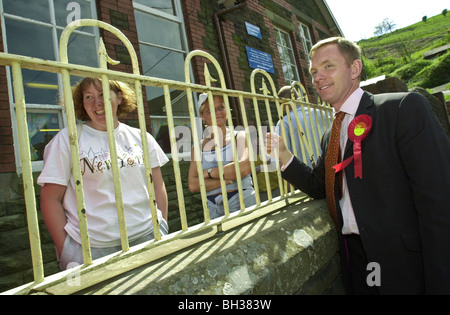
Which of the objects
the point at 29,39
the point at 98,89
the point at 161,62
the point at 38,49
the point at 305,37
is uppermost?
the point at 305,37

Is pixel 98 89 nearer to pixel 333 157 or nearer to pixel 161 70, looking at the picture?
pixel 333 157

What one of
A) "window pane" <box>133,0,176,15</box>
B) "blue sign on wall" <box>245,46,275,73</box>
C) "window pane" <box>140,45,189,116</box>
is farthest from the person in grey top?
"blue sign on wall" <box>245,46,275,73</box>

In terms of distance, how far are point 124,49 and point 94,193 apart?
3351 millimetres

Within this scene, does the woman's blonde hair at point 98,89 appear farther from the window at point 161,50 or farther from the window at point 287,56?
the window at point 287,56

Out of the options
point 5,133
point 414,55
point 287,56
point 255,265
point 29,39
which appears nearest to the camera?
point 255,265

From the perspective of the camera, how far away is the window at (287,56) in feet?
27.2

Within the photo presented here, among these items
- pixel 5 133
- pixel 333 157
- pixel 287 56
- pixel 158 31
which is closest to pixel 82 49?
pixel 158 31

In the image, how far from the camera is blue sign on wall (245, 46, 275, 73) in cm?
641

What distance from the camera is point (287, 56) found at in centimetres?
859

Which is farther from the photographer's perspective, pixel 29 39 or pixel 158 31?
pixel 158 31

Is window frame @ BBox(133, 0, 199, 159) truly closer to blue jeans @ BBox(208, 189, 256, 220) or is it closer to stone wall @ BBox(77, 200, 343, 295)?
blue jeans @ BBox(208, 189, 256, 220)

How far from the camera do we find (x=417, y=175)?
4.35 feet

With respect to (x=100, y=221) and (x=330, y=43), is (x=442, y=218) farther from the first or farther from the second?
(x=100, y=221)
